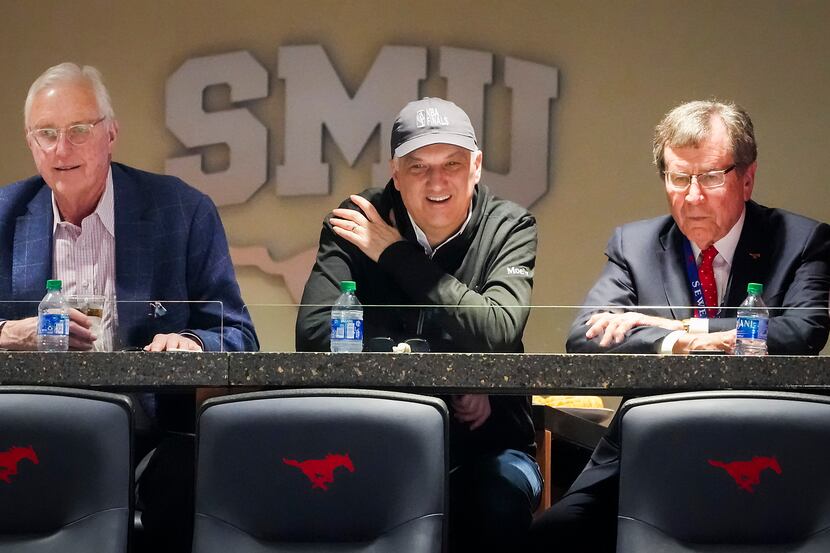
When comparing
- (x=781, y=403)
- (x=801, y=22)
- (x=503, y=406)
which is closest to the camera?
(x=781, y=403)

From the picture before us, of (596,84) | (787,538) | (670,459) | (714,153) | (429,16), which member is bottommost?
(787,538)

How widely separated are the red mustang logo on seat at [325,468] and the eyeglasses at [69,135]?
2.34 meters

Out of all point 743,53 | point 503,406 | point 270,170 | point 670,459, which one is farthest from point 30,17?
point 670,459

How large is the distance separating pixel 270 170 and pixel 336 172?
28 cm

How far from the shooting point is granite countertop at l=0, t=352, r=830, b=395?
5.54 ft

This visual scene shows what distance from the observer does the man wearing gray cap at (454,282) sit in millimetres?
1875

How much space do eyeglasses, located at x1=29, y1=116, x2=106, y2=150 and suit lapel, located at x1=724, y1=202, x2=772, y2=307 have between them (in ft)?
6.98

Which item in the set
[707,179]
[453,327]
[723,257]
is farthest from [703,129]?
[453,327]

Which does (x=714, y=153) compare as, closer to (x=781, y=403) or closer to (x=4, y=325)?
(x=781, y=403)

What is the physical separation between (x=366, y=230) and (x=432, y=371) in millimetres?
1139

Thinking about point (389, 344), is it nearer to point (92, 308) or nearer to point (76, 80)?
point (92, 308)

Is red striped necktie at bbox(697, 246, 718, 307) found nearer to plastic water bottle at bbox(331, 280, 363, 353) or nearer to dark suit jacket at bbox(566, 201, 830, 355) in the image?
dark suit jacket at bbox(566, 201, 830, 355)

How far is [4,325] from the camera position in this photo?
2111mm

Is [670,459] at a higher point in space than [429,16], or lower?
lower
